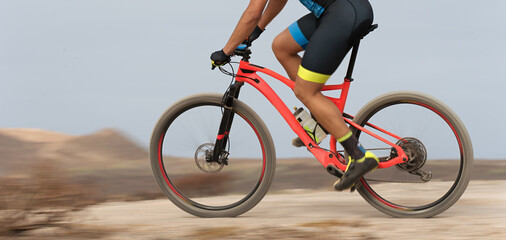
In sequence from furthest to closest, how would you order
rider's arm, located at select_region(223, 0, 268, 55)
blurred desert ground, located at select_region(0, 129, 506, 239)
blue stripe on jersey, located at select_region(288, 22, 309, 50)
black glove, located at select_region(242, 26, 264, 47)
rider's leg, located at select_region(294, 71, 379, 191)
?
black glove, located at select_region(242, 26, 264, 47)
blue stripe on jersey, located at select_region(288, 22, 309, 50)
rider's leg, located at select_region(294, 71, 379, 191)
rider's arm, located at select_region(223, 0, 268, 55)
blurred desert ground, located at select_region(0, 129, 506, 239)

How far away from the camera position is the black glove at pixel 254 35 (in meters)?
5.66

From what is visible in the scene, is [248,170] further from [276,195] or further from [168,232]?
[276,195]

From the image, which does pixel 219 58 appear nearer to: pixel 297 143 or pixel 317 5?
pixel 317 5

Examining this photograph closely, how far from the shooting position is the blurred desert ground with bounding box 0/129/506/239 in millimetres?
5164

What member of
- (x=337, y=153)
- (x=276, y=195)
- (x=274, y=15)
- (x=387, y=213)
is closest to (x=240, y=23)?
(x=274, y=15)

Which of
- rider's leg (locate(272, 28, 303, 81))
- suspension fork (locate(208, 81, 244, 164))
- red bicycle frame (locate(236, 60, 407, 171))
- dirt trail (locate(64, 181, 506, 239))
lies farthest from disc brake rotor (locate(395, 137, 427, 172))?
suspension fork (locate(208, 81, 244, 164))

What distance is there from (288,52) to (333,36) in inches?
22.1

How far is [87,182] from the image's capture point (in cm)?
535

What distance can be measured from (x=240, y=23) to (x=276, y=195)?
2613mm

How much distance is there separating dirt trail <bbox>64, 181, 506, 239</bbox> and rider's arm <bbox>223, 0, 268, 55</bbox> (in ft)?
4.86

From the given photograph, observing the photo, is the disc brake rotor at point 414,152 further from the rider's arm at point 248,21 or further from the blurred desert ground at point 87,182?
the rider's arm at point 248,21

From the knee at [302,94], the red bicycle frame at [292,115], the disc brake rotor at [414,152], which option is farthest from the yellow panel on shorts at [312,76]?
the disc brake rotor at [414,152]

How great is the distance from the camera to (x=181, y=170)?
5910 millimetres

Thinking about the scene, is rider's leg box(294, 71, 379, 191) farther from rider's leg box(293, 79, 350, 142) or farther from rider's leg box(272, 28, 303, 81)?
rider's leg box(272, 28, 303, 81)
